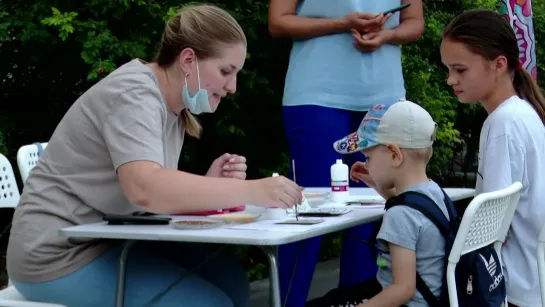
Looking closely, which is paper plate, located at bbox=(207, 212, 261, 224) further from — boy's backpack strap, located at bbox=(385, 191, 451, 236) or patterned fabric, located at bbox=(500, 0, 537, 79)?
patterned fabric, located at bbox=(500, 0, 537, 79)

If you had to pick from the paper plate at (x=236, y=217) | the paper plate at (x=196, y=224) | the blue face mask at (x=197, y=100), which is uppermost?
the blue face mask at (x=197, y=100)

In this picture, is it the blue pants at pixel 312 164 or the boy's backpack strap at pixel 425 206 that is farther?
the blue pants at pixel 312 164

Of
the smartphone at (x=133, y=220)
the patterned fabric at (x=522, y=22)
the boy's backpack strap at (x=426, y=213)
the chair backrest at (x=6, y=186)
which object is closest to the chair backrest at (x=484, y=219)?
the boy's backpack strap at (x=426, y=213)

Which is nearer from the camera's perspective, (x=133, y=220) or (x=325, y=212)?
(x=133, y=220)

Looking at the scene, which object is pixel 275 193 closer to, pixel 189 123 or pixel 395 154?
pixel 395 154

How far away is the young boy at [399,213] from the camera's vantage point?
8.86 ft

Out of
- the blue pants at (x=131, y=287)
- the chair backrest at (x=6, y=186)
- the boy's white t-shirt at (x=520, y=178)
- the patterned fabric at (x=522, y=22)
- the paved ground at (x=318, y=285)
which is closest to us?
the blue pants at (x=131, y=287)

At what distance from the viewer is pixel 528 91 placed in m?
3.43

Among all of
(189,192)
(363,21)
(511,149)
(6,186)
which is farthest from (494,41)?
(6,186)

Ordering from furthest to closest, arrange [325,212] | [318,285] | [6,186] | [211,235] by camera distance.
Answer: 1. [318,285]
2. [6,186]
3. [325,212]
4. [211,235]

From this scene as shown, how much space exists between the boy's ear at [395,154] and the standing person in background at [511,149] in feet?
1.30

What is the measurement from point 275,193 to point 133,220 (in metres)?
0.44

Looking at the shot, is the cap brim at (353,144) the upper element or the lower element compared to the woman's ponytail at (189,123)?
lower

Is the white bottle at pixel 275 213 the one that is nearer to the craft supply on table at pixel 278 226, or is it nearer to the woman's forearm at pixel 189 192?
the craft supply on table at pixel 278 226
